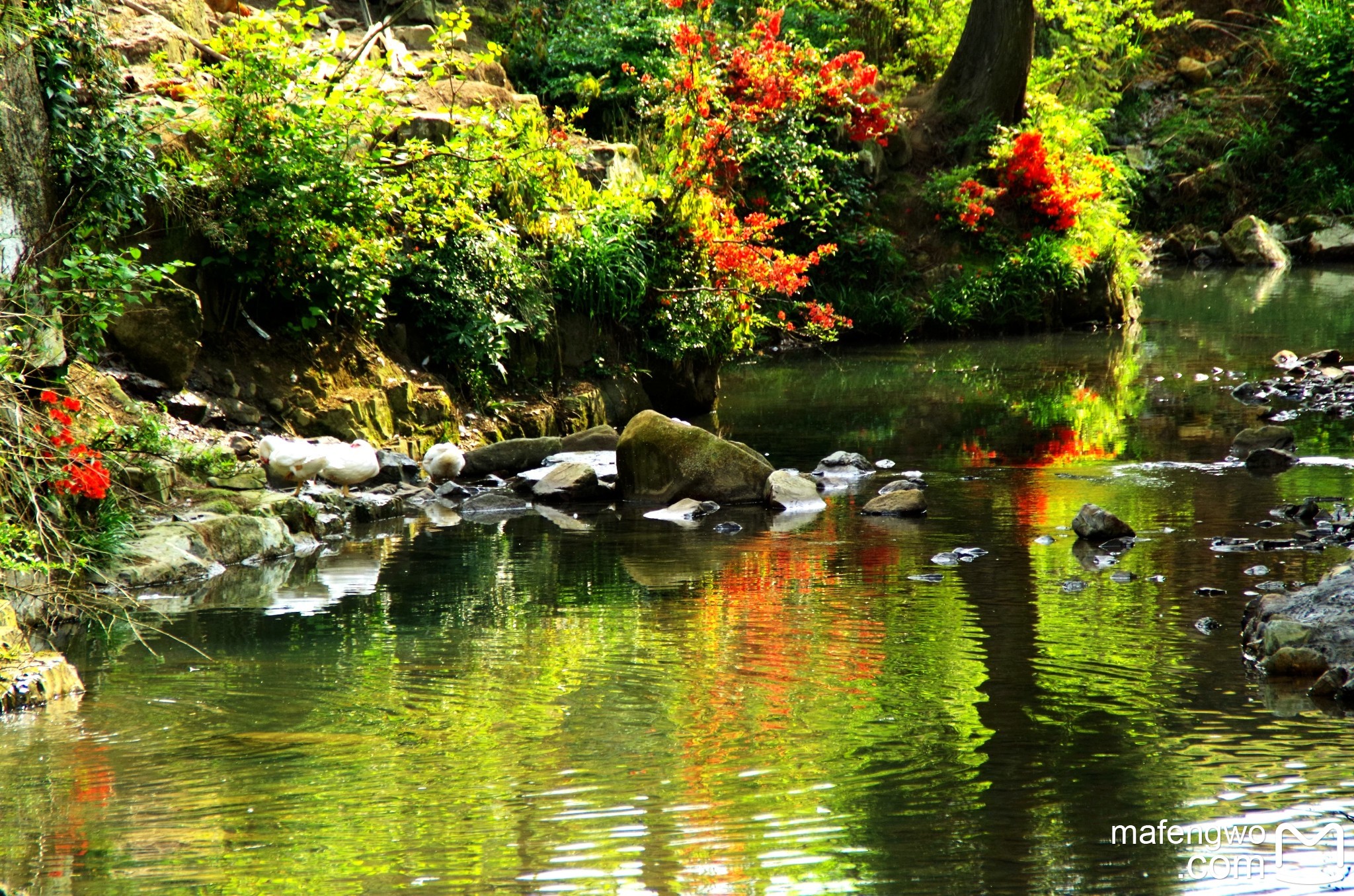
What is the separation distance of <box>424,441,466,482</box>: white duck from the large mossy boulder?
1.42 metres

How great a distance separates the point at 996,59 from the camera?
74.0 ft

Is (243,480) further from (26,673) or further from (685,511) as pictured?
(26,673)

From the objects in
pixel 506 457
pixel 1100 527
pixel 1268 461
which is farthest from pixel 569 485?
pixel 1268 461

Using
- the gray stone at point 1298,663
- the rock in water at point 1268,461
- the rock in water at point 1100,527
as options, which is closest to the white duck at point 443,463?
the rock in water at point 1100,527

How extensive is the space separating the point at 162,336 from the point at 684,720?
6524 mm

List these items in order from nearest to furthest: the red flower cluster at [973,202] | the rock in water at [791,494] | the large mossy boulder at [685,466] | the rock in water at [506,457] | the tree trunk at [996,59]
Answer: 1. the rock in water at [791,494]
2. the large mossy boulder at [685,466]
3. the rock in water at [506,457]
4. the red flower cluster at [973,202]
5. the tree trunk at [996,59]

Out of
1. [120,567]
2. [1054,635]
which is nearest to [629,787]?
[1054,635]

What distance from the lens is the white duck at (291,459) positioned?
961cm

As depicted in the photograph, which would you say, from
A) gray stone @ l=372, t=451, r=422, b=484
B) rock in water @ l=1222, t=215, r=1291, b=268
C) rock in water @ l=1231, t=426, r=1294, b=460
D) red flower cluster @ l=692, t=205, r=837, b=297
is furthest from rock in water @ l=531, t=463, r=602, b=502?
rock in water @ l=1222, t=215, r=1291, b=268

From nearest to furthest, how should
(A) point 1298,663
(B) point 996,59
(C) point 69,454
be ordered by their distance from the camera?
(A) point 1298,663 → (C) point 69,454 → (B) point 996,59

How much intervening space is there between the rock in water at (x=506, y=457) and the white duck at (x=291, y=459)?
5.83 ft

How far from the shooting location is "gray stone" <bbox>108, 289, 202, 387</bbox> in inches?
393

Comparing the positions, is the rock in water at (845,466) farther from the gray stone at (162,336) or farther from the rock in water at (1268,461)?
the gray stone at (162,336)

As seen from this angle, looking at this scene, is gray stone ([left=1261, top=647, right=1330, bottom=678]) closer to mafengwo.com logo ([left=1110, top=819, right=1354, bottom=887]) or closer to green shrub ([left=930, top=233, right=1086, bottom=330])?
mafengwo.com logo ([left=1110, top=819, right=1354, bottom=887])
